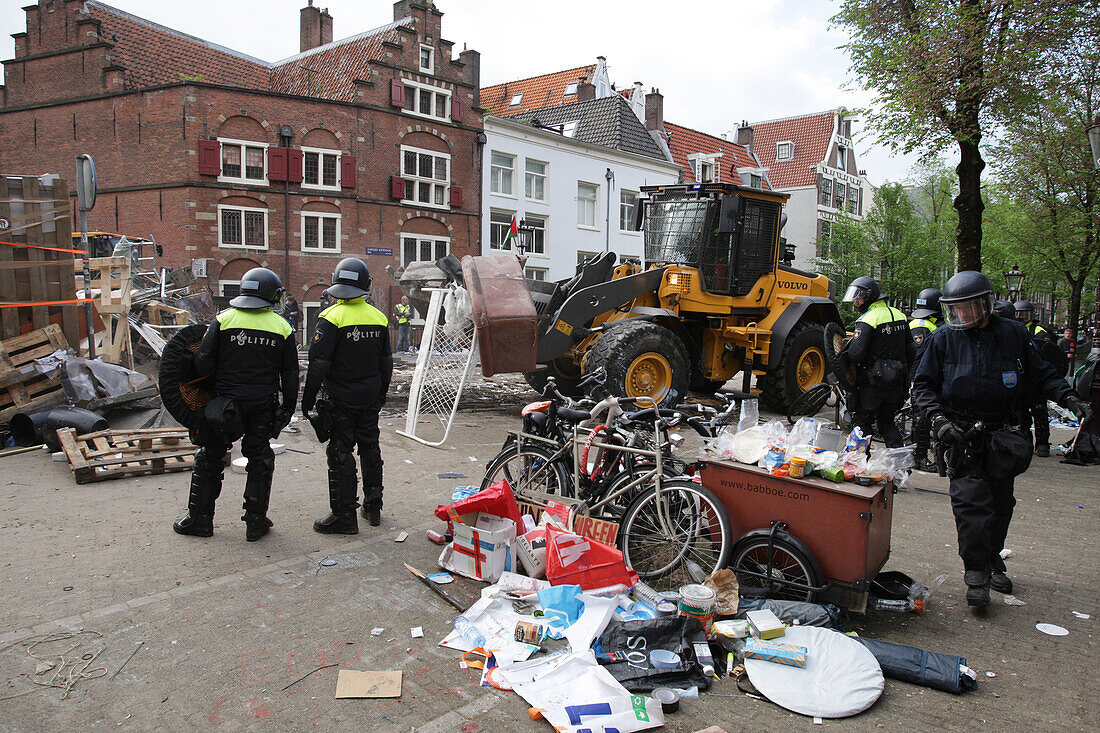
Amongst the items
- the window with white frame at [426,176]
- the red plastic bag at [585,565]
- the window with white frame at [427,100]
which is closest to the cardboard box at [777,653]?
the red plastic bag at [585,565]

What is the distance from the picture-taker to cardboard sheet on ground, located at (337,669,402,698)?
318 cm

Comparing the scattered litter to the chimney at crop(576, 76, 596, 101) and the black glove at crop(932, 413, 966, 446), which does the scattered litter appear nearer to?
the black glove at crop(932, 413, 966, 446)

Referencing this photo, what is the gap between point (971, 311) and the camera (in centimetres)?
434

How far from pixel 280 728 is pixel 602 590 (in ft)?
5.71

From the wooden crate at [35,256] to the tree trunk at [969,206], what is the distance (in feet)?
40.9

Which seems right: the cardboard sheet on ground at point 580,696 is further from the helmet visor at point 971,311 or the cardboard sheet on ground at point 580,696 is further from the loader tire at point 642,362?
the loader tire at point 642,362

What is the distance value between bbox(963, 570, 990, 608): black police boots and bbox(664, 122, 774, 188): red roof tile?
106 ft

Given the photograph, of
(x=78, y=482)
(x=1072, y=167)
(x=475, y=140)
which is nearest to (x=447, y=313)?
(x=78, y=482)

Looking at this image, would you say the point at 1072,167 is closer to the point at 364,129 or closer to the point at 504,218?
the point at 504,218

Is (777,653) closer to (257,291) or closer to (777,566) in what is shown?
(777,566)

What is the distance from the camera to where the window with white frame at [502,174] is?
2870cm

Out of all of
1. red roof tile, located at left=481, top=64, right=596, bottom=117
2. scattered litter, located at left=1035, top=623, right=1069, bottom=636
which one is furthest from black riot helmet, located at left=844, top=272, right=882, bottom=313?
red roof tile, located at left=481, top=64, right=596, bottom=117

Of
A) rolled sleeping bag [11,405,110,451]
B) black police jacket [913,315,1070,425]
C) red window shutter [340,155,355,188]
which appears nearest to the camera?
black police jacket [913,315,1070,425]

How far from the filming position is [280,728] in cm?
292
